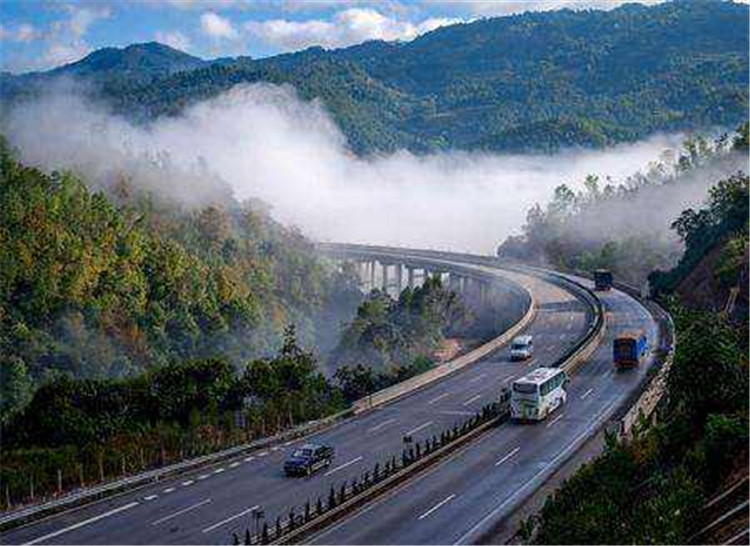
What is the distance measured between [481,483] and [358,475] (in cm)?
453

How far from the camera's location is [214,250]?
123188 millimetres

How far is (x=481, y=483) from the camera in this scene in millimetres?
35656

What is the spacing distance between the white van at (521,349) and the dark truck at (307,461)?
26294 millimetres

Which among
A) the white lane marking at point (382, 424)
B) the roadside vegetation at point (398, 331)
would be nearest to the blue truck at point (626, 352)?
the white lane marking at point (382, 424)

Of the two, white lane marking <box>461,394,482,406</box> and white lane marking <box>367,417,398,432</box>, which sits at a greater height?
white lane marking <box>367,417,398,432</box>

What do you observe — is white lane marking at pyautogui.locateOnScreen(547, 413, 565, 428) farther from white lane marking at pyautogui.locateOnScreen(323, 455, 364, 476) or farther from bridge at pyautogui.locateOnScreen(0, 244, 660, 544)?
white lane marking at pyautogui.locateOnScreen(323, 455, 364, 476)

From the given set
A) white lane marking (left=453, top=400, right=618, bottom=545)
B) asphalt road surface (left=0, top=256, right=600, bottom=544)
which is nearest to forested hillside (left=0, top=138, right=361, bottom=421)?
asphalt road surface (left=0, top=256, right=600, bottom=544)

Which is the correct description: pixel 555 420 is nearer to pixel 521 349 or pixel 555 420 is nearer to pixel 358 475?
pixel 358 475

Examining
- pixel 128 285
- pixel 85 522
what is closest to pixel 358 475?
pixel 85 522

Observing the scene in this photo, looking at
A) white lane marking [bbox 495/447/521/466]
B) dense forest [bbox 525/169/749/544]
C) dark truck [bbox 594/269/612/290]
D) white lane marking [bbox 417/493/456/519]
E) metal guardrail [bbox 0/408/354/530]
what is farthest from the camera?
dark truck [bbox 594/269/612/290]

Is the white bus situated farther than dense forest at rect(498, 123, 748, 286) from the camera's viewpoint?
No

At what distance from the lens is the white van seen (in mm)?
63156

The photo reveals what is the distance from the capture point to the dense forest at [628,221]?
119062 millimetres

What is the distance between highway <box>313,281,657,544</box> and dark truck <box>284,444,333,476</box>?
386 cm
